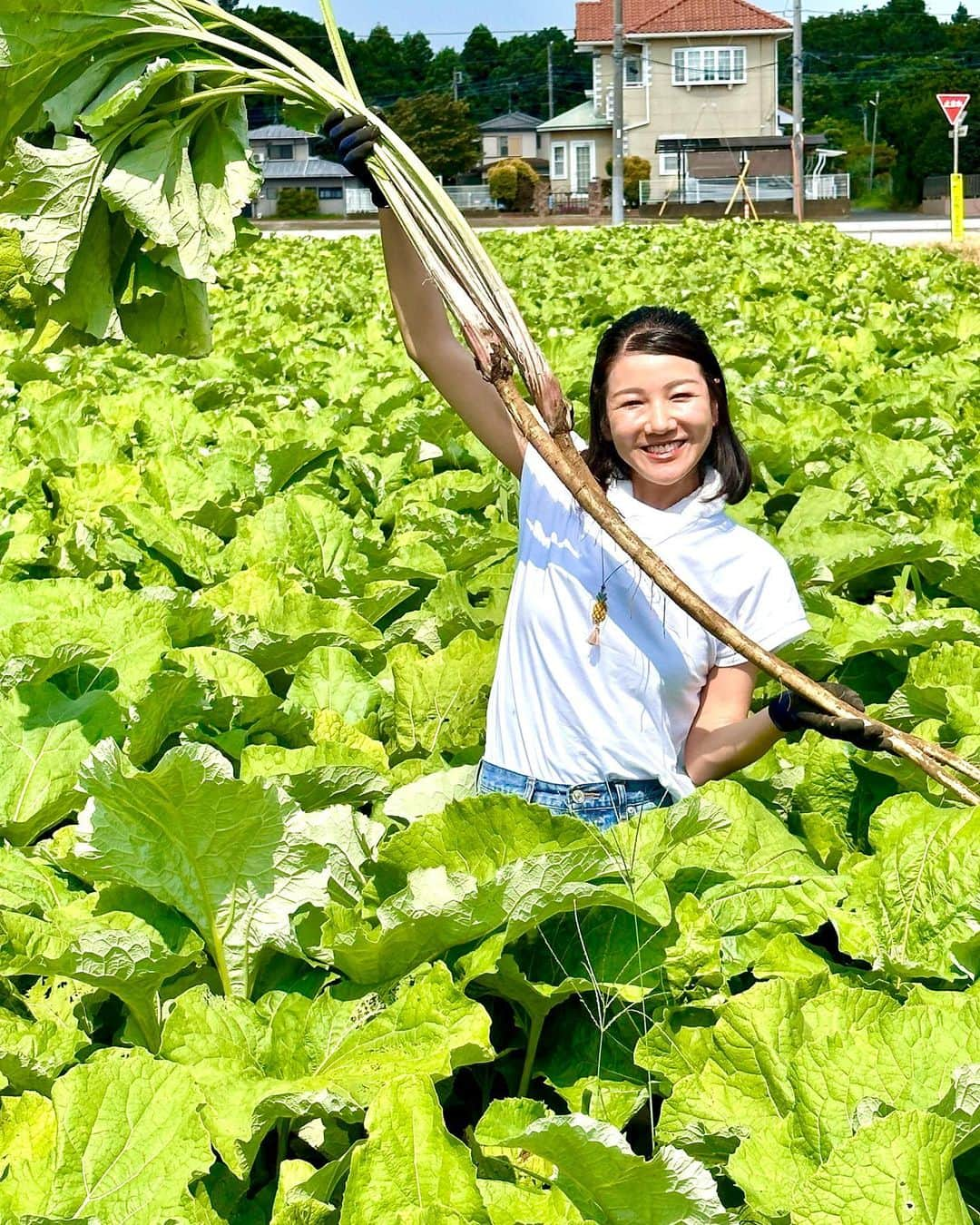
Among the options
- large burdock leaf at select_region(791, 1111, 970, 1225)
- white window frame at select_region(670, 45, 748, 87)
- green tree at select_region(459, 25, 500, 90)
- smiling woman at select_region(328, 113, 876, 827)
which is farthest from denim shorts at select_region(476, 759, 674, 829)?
green tree at select_region(459, 25, 500, 90)

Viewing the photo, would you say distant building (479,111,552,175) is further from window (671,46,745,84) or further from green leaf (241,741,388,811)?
green leaf (241,741,388,811)

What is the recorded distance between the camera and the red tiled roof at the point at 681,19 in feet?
246

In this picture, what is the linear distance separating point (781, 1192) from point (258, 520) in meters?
2.83

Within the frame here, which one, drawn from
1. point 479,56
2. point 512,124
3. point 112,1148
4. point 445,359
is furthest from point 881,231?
point 479,56

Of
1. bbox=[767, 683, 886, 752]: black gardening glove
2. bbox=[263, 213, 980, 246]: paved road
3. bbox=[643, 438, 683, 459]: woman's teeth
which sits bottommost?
bbox=[767, 683, 886, 752]: black gardening glove

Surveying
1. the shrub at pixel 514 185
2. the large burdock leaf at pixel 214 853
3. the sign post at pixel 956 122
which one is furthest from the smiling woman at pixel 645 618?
the shrub at pixel 514 185

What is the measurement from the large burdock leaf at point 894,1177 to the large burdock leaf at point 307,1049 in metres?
0.53

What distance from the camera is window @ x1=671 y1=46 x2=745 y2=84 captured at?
75062mm

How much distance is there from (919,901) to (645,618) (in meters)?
0.83

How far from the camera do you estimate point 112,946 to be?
6.48 ft

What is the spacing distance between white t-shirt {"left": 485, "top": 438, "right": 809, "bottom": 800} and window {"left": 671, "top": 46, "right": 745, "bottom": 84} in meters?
77.5

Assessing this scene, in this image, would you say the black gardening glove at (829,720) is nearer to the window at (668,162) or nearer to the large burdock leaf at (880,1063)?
the large burdock leaf at (880,1063)

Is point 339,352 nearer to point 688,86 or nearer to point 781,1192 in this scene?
point 781,1192

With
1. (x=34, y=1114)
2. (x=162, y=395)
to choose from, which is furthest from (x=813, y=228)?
(x=34, y=1114)
